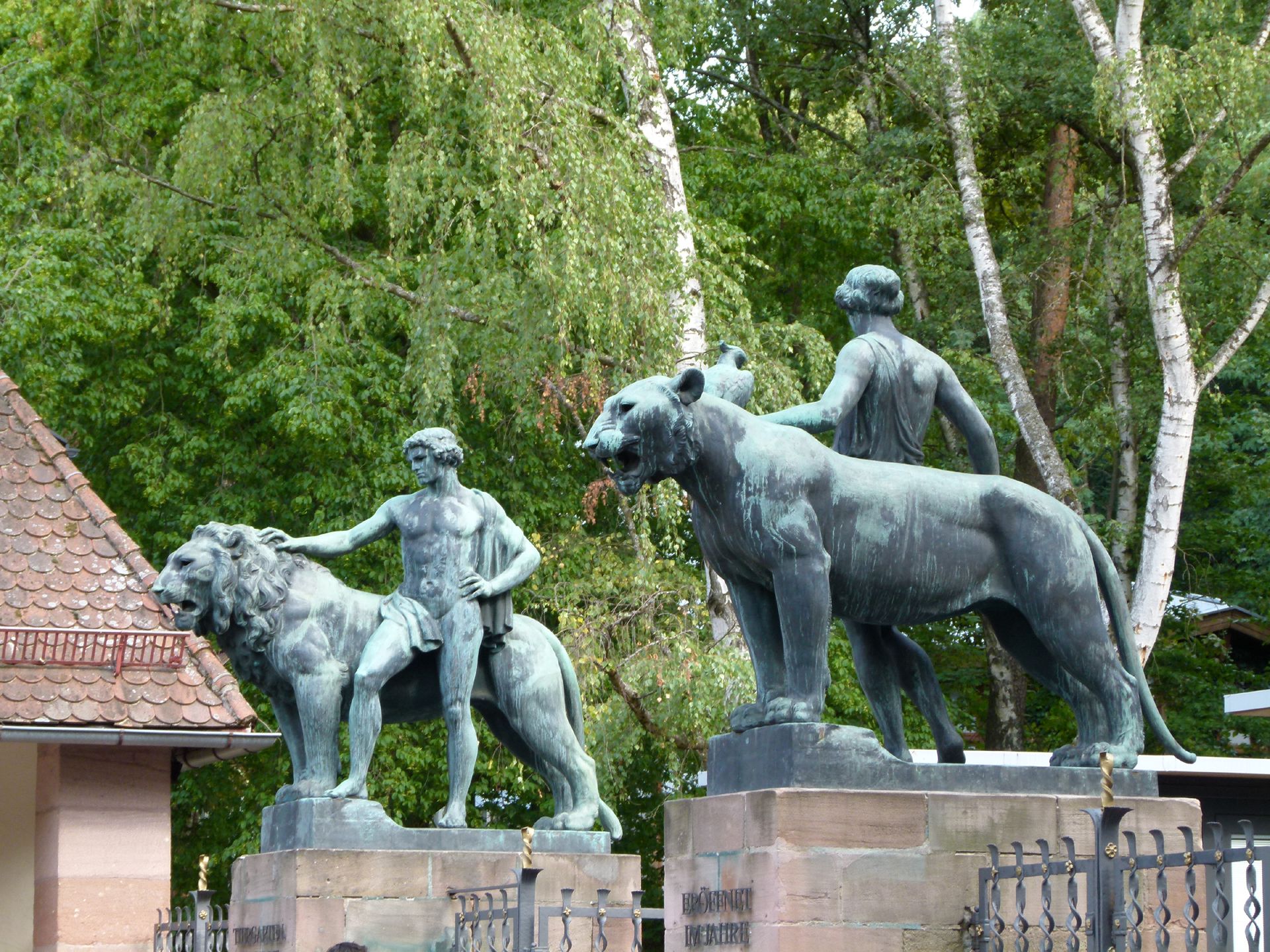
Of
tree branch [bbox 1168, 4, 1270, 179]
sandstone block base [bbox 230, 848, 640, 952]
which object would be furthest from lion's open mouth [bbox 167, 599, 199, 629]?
tree branch [bbox 1168, 4, 1270, 179]

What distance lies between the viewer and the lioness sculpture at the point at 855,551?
7.12 m

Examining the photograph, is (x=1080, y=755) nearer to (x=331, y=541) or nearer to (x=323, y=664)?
(x=323, y=664)

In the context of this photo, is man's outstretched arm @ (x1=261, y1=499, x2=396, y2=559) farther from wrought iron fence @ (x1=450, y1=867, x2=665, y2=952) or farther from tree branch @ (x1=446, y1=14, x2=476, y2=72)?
tree branch @ (x1=446, y1=14, x2=476, y2=72)

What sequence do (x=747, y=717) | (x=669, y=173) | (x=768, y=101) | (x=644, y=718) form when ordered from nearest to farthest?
(x=747, y=717), (x=644, y=718), (x=669, y=173), (x=768, y=101)

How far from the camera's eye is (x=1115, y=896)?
6.27 meters

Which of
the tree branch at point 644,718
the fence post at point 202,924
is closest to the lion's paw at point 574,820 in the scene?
the fence post at point 202,924

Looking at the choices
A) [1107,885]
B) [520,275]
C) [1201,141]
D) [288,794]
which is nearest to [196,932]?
[288,794]

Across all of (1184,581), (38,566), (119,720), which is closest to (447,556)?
(119,720)

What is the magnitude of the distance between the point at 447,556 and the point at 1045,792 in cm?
440

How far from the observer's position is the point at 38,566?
45.0ft

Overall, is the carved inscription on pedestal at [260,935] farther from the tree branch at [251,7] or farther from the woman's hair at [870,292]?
the tree branch at [251,7]

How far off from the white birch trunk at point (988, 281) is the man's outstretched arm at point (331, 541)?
32.8 feet

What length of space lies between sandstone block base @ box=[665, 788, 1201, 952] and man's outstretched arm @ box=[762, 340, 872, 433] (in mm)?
1404

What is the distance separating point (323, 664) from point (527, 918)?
2459 millimetres
